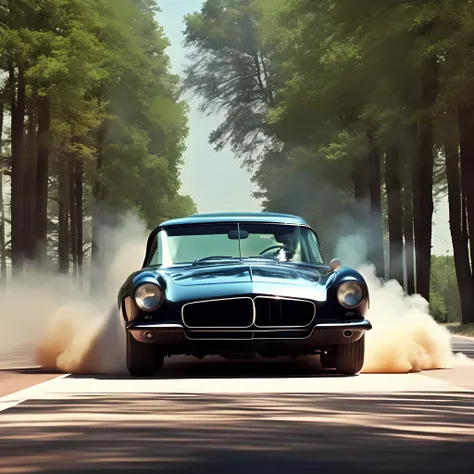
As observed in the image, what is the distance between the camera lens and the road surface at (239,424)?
6887mm

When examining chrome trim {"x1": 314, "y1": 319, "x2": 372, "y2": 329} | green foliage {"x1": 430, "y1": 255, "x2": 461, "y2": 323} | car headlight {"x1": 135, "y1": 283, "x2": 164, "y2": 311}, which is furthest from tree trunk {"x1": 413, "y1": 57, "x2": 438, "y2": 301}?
car headlight {"x1": 135, "y1": 283, "x2": 164, "y2": 311}

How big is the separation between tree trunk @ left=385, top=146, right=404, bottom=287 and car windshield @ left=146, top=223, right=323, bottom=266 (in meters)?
31.1

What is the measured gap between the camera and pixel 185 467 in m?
6.68

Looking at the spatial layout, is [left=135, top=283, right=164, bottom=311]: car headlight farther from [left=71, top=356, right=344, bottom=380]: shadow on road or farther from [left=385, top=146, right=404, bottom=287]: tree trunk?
[left=385, top=146, right=404, bottom=287]: tree trunk

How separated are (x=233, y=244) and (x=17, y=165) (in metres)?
28.4

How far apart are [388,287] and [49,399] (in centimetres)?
766

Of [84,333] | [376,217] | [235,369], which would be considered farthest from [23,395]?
[376,217]

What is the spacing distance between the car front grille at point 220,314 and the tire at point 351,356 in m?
1.11

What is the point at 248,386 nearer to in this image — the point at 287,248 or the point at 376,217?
the point at 287,248

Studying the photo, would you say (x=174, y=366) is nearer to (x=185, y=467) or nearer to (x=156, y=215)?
(x=185, y=467)

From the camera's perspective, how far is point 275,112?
52.2m

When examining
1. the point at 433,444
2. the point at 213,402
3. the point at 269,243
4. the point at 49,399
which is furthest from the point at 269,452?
the point at 269,243

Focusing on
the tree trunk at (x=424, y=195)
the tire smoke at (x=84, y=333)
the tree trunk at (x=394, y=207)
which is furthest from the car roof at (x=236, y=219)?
the tree trunk at (x=394, y=207)

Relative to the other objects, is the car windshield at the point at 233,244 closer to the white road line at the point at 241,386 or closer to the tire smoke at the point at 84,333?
the tire smoke at the point at 84,333
